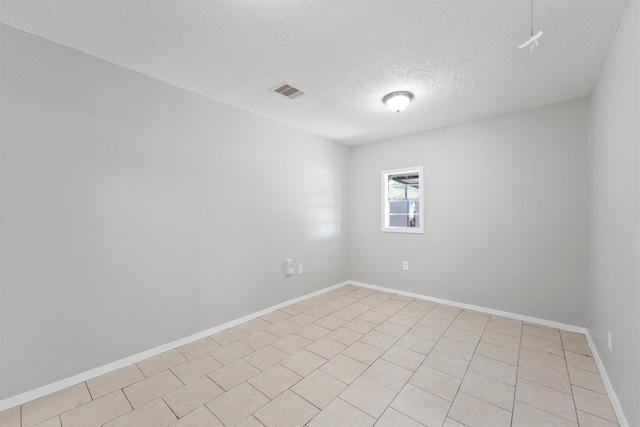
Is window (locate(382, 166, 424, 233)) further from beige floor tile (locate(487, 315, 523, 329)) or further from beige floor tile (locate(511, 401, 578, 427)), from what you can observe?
beige floor tile (locate(511, 401, 578, 427))

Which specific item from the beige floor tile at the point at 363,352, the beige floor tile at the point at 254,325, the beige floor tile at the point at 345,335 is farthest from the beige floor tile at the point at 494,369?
the beige floor tile at the point at 254,325

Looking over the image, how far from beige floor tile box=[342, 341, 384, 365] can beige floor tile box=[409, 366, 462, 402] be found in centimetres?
38

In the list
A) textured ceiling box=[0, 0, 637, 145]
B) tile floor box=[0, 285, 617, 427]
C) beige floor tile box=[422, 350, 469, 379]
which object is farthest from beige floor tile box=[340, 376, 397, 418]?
textured ceiling box=[0, 0, 637, 145]

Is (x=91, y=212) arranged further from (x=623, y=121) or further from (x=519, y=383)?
(x=623, y=121)

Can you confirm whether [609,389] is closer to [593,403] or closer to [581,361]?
[593,403]

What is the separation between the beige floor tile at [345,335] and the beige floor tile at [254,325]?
770 millimetres

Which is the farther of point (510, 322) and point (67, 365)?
point (510, 322)

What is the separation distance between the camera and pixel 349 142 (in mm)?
4613

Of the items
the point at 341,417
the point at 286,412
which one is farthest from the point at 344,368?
the point at 286,412

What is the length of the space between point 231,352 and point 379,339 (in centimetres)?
146

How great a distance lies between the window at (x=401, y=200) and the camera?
4168mm

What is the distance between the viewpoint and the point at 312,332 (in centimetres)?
289

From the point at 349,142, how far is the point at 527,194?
8.67 feet

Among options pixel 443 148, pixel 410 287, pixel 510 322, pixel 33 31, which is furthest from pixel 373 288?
pixel 33 31
